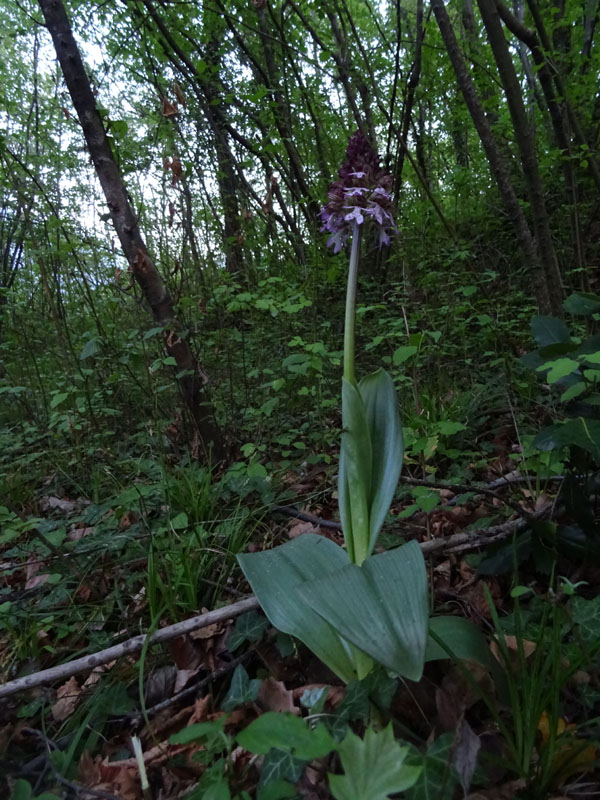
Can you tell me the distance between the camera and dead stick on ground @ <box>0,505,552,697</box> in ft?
3.45

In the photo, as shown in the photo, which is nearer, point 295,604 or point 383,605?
point 383,605

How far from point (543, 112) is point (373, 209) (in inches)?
191

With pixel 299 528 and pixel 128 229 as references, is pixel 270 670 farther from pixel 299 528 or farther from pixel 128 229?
pixel 128 229

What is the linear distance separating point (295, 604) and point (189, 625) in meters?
0.34

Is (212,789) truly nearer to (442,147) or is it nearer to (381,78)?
(381,78)

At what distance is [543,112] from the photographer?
480 cm

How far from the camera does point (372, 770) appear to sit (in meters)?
0.58

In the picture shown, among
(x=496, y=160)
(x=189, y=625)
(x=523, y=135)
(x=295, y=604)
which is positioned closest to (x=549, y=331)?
(x=295, y=604)

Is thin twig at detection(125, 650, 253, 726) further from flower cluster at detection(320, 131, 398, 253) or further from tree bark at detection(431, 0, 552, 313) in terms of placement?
tree bark at detection(431, 0, 552, 313)

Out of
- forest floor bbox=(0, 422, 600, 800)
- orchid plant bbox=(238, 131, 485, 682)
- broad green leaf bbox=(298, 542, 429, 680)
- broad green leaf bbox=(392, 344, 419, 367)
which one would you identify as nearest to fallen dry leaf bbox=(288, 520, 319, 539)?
forest floor bbox=(0, 422, 600, 800)

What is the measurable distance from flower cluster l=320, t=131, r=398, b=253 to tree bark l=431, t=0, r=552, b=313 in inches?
60.0

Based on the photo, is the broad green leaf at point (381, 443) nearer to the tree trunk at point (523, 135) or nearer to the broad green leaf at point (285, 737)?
the broad green leaf at point (285, 737)

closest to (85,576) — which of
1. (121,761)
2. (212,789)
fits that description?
(121,761)

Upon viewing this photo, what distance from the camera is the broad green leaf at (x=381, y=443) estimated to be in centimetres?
108
